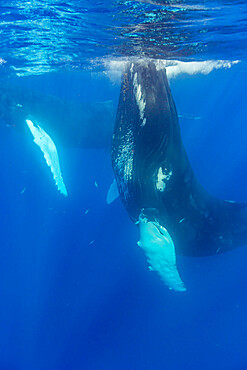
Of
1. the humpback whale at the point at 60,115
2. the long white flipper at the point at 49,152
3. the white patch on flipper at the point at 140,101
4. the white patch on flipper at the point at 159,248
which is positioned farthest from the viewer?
the humpback whale at the point at 60,115

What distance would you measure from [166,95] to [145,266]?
9.48m

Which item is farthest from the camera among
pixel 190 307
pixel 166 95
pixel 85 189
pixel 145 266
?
pixel 85 189

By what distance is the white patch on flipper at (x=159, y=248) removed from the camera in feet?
21.1

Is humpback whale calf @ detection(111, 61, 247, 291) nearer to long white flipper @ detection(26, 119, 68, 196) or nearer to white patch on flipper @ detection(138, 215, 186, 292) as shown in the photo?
white patch on flipper @ detection(138, 215, 186, 292)

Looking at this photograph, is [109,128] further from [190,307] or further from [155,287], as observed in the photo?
[190,307]

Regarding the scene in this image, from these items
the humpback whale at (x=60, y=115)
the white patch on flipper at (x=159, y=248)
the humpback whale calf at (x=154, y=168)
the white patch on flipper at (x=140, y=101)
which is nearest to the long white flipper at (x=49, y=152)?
the humpback whale at (x=60, y=115)

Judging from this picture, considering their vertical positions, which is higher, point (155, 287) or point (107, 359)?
point (155, 287)

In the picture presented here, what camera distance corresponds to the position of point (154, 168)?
643 cm

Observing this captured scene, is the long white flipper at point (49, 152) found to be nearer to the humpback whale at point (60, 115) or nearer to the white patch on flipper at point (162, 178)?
the humpback whale at point (60, 115)

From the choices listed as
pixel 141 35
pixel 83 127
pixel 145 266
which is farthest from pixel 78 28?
pixel 145 266

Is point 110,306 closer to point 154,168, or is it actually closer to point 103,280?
point 103,280

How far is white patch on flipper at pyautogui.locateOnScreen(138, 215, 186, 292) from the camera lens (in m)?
6.42

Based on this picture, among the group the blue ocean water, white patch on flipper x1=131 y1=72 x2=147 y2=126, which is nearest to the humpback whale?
the blue ocean water

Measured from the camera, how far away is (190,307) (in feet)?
41.5
